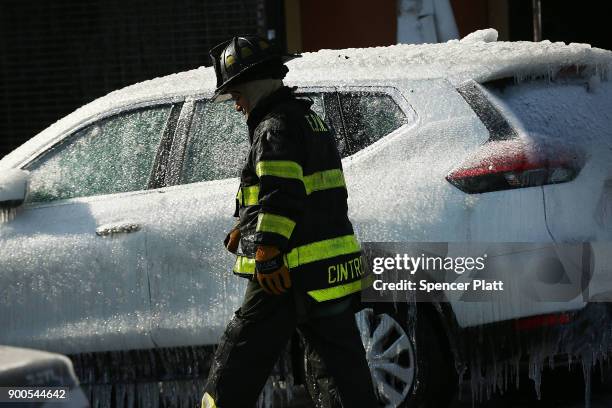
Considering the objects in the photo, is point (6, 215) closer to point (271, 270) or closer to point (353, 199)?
point (353, 199)

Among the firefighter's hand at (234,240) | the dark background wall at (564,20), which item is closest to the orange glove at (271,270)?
the firefighter's hand at (234,240)

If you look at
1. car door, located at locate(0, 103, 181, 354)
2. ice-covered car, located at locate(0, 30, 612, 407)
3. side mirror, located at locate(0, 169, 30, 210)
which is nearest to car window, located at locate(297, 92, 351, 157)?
ice-covered car, located at locate(0, 30, 612, 407)

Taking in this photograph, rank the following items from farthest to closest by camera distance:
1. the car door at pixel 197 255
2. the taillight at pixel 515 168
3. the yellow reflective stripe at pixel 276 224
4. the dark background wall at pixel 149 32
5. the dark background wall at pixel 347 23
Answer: the dark background wall at pixel 347 23
the dark background wall at pixel 149 32
the car door at pixel 197 255
the taillight at pixel 515 168
the yellow reflective stripe at pixel 276 224

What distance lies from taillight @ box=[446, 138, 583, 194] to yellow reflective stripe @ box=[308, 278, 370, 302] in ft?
2.93

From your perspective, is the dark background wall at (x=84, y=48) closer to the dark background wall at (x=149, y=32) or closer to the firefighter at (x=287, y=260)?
the dark background wall at (x=149, y=32)

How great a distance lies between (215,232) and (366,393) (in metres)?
1.29

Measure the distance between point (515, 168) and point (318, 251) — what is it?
44.6 inches

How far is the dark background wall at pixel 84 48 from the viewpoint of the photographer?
471 inches

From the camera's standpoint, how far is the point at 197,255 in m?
5.77

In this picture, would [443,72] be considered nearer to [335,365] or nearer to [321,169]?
[321,169]

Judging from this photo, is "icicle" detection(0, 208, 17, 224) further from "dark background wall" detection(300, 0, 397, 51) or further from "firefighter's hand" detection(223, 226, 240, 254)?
"dark background wall" detection(300, 0, 397, 51)

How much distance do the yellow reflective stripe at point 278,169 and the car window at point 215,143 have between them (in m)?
1.31
